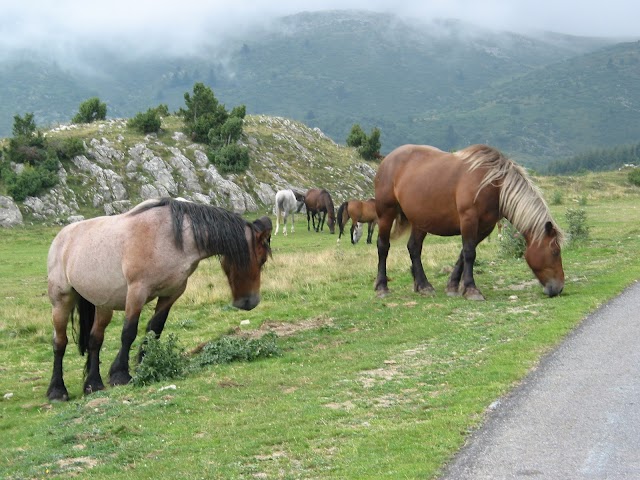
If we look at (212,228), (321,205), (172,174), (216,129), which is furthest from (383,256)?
(216,129)

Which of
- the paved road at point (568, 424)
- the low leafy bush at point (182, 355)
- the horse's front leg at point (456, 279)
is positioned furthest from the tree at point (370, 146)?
the paved road at point (568, 424)

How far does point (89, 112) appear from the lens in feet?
187

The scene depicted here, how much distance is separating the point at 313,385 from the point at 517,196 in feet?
20.2

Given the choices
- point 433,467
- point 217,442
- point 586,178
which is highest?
point 433,467

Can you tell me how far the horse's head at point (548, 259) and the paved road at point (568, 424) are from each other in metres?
3.53

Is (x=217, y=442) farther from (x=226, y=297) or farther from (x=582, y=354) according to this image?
(x=226, y=297)

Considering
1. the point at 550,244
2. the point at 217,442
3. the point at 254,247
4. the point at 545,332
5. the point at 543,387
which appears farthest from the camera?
the point at 550,244

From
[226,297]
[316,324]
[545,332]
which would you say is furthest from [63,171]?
[545,332]

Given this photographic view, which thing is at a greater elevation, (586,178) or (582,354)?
(582,354)

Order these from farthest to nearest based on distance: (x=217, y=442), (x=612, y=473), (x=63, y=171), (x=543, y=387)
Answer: (x=63, y=171), (x=543, y=387), (x=217, y=442), (x=612, y=473)

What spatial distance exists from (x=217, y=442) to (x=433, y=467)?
2168 millimetres

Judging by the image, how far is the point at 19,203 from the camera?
37906 mm

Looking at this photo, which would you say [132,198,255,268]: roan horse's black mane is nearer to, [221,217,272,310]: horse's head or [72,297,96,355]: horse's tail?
[221,217,272,310]: horse's head

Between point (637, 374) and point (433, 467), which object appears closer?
point (433, 467)
